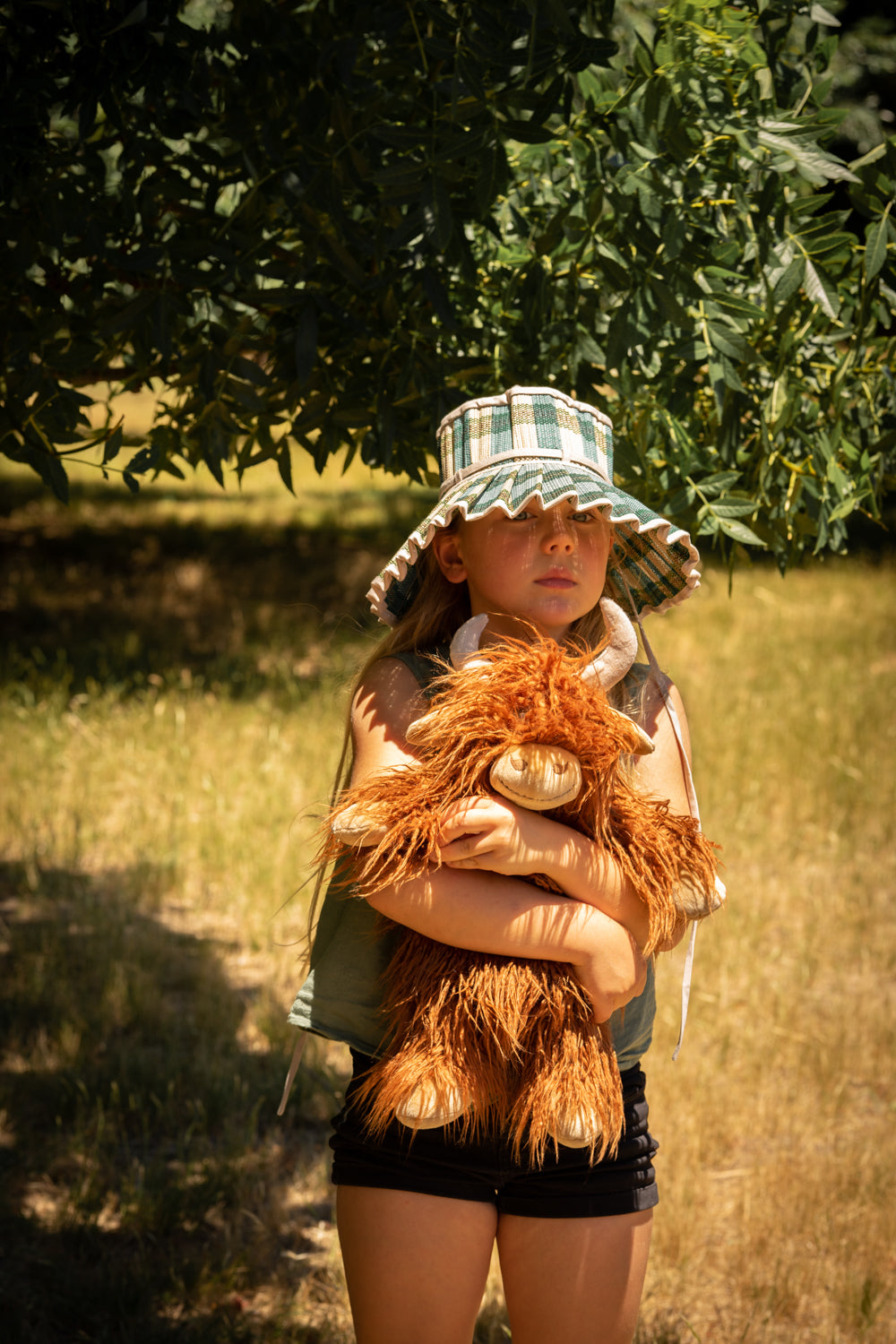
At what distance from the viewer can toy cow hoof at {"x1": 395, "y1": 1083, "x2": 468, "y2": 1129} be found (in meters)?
1.42

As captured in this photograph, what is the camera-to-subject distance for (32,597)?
32.2ft

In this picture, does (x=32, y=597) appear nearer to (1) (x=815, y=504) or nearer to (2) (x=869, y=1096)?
(2) (x=869, y=1096)

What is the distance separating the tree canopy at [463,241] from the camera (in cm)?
181

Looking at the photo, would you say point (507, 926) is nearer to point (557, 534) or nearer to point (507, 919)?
point (507, 919)

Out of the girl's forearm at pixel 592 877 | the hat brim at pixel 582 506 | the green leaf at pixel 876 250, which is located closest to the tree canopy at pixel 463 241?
the green leaf at pixel 876 250

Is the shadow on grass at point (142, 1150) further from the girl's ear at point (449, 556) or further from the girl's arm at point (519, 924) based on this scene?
the girl's ear at point (449, 556)

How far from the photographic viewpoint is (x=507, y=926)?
1456 millimetres

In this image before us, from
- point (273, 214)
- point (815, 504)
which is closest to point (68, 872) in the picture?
point (273, 214)

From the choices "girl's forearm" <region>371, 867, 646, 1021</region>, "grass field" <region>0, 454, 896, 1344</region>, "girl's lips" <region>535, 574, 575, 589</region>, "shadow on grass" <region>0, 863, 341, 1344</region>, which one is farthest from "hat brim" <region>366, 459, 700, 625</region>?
"shadow on grass" <region>0, 863, 341, 1344</region>

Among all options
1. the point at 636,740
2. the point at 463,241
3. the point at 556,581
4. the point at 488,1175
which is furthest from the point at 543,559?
the point at 488,1175

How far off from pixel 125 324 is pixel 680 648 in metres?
7.40

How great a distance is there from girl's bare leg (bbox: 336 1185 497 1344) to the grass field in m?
0.88

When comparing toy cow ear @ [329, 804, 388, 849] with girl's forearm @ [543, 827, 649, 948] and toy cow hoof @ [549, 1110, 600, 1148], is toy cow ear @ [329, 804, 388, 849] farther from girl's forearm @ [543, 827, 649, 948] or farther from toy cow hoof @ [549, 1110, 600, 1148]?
toy cow hoof @ [549, 1110, 600, 1148]

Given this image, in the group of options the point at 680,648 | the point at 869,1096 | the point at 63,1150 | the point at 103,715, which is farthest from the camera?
the point at 680,648
